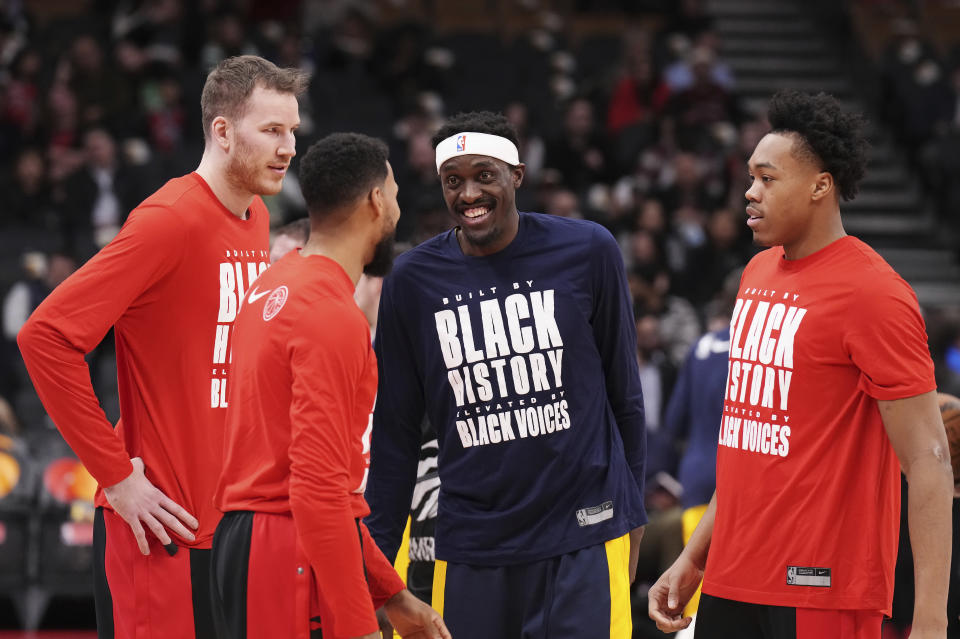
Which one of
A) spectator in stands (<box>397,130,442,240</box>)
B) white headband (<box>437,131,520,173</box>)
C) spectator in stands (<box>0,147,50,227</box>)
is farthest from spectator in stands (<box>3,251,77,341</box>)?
white headband (<box>437,131,520,173</box>)

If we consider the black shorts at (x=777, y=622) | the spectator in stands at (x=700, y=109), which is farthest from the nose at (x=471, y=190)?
the spectator in stands at (x=700, y=109)

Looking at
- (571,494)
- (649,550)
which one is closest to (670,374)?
(649,550)

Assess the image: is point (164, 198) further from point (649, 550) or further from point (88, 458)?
point (649, 550)

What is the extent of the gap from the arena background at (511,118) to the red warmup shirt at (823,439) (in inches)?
187

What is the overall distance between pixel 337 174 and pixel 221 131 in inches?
26.6

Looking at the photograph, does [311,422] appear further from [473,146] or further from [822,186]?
[822,186]

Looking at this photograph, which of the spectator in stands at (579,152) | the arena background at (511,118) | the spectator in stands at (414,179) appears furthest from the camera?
the spectator in stands at (579,152)

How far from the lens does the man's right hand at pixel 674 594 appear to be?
13.3 feet

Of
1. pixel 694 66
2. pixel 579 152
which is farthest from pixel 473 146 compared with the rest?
pixel 694 66

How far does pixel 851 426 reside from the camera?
3619 millimetres

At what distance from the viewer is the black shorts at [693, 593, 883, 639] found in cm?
362

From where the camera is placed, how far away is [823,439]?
143 inches

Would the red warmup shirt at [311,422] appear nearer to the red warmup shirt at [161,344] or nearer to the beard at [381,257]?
the beard at [381,257]

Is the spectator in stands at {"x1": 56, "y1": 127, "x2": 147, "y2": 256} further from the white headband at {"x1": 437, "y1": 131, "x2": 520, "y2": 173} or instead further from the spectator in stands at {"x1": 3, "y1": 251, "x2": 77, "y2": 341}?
the white headband at {"x1": 437, "y1": 131, "x2": 520, "y2": 173}
